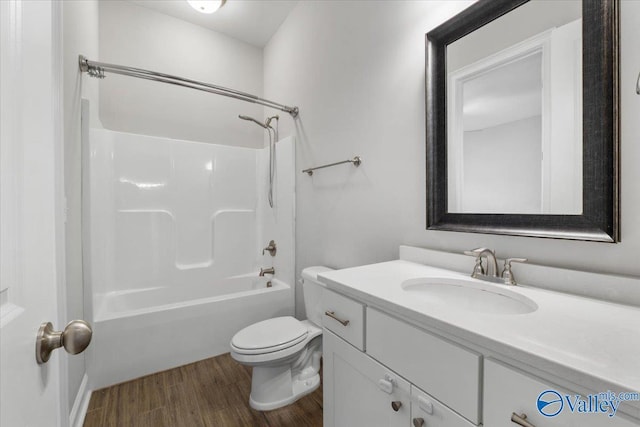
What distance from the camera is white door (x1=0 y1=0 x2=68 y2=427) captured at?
35 centimetres

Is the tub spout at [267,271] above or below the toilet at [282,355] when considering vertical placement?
above

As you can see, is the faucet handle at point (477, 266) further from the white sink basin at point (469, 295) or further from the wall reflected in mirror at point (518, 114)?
the wall reflected in mirror at point (518, 114)

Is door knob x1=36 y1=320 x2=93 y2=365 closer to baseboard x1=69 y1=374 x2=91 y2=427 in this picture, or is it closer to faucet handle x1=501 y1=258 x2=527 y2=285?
faucet handle x1=501 y1=258 x2=527 y2=285

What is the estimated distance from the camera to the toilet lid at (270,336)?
55.8 inches

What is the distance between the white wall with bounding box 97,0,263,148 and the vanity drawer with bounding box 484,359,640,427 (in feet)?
9.57

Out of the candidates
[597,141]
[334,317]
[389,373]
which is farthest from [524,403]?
[597,141]

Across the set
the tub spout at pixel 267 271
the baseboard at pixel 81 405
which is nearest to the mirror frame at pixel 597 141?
the tub spout at pixel 267 271

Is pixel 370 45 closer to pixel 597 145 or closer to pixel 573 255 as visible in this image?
pixel 597 145

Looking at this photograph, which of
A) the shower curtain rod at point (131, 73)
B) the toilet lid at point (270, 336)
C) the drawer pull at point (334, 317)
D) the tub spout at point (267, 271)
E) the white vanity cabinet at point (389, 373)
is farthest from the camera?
the tub spout at point (267, 271)

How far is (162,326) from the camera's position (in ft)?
5.94

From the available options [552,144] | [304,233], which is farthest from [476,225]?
[304,233]

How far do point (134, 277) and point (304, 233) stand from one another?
149cm

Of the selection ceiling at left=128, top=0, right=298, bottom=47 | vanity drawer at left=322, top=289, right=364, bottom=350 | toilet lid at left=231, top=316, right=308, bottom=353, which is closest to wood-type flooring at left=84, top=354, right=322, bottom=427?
toilet lid at left=231, top=316, right=308, bottom=353

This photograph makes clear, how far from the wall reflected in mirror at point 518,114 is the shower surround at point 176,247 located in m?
1.51
